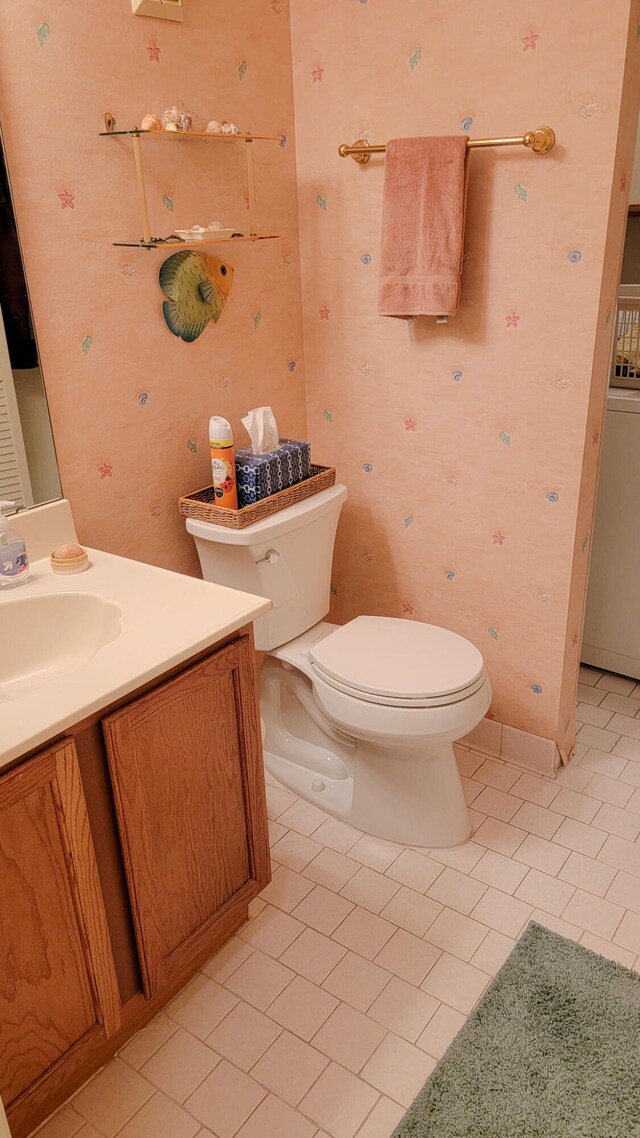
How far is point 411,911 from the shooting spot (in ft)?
6.04

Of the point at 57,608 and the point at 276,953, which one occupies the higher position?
the point at 57,608

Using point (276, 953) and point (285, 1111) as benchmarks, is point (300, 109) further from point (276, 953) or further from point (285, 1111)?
point (285, 1111)

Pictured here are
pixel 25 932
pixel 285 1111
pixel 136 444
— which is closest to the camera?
pixel 25 932

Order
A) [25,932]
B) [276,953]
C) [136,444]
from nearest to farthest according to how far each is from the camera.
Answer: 1. [25,932]
2. [276,953]
3. [136,444]

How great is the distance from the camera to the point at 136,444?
6.32 ft

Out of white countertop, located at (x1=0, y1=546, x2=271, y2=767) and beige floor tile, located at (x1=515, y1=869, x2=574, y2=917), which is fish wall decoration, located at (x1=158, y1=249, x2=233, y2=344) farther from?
beige floor tile, located at (x1=515, y1=869, x2=574, y2=917)

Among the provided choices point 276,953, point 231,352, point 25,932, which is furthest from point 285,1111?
point 231,352

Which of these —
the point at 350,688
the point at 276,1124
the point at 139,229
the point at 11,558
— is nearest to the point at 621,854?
the point at 350,688

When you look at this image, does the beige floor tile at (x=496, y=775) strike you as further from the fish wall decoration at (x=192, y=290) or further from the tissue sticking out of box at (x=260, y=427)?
the fish wall decoration at (x=192, y=290)

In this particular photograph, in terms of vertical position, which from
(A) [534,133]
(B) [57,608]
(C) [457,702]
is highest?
(A) [534,133]

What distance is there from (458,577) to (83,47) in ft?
4.95

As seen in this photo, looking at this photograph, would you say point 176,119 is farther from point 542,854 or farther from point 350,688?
point 542,854

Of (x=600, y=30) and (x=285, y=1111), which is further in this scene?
(x=600, y=30)

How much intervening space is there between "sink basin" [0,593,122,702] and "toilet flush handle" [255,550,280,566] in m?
0.51
